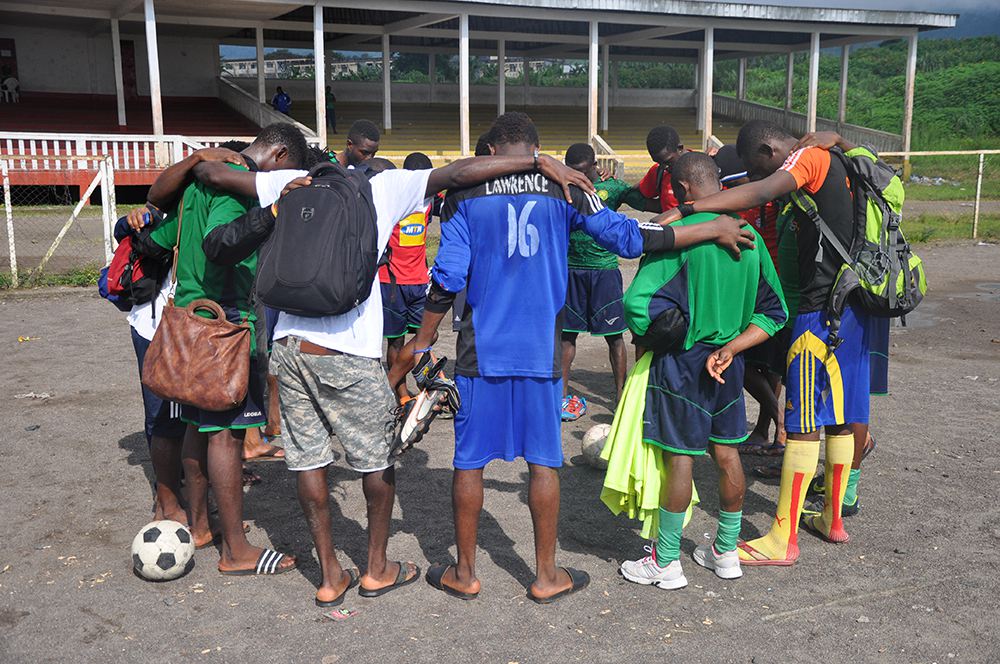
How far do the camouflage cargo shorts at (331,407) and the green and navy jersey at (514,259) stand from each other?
406mm

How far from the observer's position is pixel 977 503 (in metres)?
4.97

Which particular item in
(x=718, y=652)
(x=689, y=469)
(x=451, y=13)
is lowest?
(x=718, y=652)

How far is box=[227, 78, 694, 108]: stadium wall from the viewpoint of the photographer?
33.1m

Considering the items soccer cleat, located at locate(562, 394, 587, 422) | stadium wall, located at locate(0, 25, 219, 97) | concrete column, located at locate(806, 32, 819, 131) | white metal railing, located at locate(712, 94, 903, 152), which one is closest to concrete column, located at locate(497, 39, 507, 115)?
white metal railing, located at locate(712, 94, 903, 152)

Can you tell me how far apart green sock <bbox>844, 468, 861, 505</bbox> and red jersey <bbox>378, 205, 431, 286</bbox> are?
3.37 metres

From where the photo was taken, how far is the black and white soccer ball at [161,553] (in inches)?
162

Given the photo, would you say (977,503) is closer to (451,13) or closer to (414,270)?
(414,270)

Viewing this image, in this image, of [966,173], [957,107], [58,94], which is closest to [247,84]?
[58,94]

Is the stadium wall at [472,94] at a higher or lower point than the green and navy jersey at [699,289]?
higher

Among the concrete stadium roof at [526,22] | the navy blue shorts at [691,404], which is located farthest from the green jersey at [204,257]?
the concrete stadium roof at [526,22]

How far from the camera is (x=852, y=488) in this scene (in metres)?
4.79

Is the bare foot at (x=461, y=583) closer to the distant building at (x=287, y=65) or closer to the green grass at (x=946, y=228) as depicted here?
the green grass at (x=946, y=228)

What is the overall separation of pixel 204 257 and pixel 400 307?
8.58 ft

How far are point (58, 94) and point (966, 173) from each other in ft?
107
